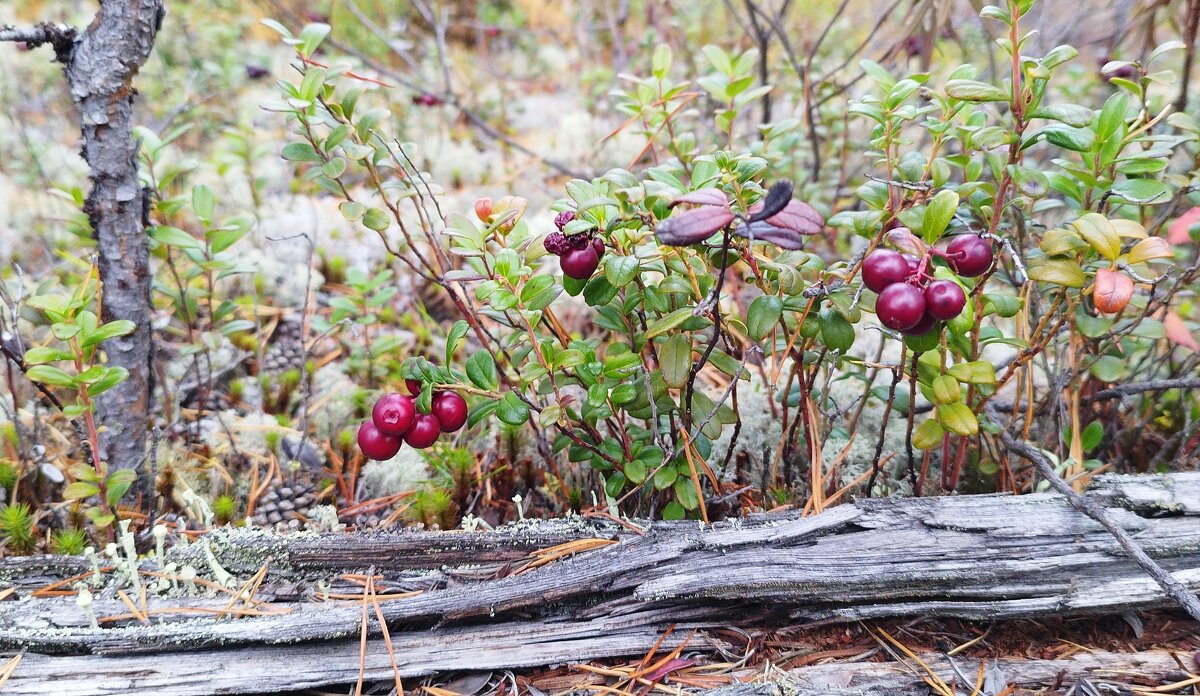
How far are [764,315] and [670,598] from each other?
754 millimetres

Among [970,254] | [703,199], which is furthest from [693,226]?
[970,254]

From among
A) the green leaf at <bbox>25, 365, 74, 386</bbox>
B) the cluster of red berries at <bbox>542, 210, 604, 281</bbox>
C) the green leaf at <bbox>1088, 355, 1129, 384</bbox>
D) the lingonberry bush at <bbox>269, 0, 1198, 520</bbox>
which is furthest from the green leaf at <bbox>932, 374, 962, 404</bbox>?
the green leaf at <bbox>25, 365, 74, 386</bbox>

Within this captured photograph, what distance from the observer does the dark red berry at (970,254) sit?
5.16 feet

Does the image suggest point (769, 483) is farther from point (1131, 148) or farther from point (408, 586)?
point (1131, 148)

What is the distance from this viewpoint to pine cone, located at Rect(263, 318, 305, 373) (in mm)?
3358

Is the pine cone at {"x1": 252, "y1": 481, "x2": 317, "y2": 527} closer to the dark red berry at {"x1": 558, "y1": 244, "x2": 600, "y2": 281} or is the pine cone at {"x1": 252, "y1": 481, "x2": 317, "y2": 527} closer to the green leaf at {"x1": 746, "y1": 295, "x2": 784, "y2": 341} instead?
the dark red berry at {"x1": 558, "y1": 244, "x2": 600, "y2": 281}

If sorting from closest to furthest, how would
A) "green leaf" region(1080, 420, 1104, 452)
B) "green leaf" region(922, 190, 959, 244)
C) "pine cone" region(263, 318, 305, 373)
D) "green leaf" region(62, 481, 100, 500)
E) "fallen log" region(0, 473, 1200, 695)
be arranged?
"green leaf" region(922, 190, 959, 244) → "fallen log" region(0, 473, 1200, 695) → "green leaf" region(62, 481, 100, 500) → "green leaf" region(1080, 420, 1104, 452) → "pine cone" region(263, 318, 305, 373)

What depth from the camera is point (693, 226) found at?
4.57 feet

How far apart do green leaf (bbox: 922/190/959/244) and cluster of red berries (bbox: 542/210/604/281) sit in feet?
2.42

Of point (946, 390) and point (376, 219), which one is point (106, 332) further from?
point (946, 390)

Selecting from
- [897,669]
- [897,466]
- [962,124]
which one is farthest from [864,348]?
[897,669]

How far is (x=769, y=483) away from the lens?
2.37 metres

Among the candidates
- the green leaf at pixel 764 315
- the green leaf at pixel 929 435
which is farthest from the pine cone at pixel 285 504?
the green leaf at pixel 929 435

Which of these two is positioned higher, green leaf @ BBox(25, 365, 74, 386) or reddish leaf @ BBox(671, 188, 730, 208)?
reddish leaf @ BBox(671, 188, 730, 208)
